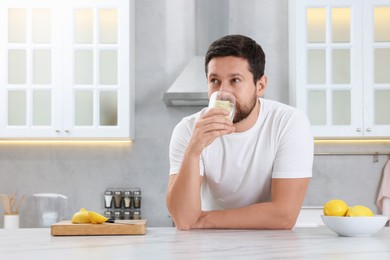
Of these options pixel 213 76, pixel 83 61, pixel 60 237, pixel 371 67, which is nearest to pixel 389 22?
pixel 371 67

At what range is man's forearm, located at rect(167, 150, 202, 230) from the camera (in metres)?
2.36

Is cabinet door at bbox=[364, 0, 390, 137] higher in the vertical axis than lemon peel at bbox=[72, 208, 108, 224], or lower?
higher

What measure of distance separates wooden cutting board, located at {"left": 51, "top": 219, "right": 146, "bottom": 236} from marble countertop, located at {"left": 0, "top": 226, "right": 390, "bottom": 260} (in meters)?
0.03

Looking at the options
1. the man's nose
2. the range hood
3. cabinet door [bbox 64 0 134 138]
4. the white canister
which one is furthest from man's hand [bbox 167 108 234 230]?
the white canister

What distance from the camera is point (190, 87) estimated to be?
4375 mm

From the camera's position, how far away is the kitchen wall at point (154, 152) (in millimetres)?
4855

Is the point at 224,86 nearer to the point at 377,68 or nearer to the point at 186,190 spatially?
the point at 186,190

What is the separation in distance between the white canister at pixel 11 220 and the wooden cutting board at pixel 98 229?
273 centimetres

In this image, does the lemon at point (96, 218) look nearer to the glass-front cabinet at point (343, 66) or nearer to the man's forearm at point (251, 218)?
the man's forearm at point (251, 218)

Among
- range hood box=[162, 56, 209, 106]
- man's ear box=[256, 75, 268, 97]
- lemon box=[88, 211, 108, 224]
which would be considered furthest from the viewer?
range hood box=[162, 56, 209, 106]

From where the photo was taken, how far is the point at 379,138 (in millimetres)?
4633

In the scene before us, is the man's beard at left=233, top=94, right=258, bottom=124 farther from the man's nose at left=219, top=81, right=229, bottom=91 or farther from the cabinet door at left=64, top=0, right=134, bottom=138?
the cabinet door at left=64, top=0, right=134, bottom=138

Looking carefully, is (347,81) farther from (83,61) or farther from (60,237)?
(60,237)

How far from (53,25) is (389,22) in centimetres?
227
